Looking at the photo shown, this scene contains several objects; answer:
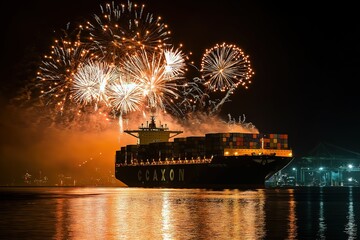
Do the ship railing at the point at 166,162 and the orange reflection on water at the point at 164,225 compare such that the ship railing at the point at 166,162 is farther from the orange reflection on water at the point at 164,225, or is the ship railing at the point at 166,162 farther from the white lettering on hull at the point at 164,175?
the orange reflection on water at the point at 164,225

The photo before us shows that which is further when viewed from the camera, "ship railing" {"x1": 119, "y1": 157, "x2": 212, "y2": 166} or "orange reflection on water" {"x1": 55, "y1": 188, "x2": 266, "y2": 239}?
"ship railing" {"x1": 119, "y1": 157, "x2": 212, "y2": 166}

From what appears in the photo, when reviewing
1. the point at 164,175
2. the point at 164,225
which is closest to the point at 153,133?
the point at 164,175

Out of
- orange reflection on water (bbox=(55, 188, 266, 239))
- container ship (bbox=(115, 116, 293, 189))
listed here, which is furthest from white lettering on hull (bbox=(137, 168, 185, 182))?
orange reflection on water (bbox=(55, 188, 266, 239))

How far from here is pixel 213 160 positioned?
12250 centimetres

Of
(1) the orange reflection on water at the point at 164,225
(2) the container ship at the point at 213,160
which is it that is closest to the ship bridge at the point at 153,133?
(2) the container ship at the point at 213,160

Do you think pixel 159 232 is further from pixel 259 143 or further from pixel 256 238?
pixel 259 143

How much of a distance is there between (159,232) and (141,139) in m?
127

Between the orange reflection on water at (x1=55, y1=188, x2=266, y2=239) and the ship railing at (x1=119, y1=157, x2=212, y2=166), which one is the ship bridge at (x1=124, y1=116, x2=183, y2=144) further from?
the orange reflection on water at (x1=55, y1=188, x2=266, y2=239)

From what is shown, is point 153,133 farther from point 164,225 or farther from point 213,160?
point 164,225

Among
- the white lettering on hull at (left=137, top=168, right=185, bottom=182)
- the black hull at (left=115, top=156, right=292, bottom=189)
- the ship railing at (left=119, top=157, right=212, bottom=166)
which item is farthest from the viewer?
the white lettering on hull at (left=137, top=168, right=185, bottom=182)

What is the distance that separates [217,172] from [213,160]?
11.3 feet

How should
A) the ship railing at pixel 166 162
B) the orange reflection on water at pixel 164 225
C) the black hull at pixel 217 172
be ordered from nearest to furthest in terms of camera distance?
the orange reflection on water at pixel 164 225 → the black hull at pixel 217 172 → the ship railing at pixel 166 162

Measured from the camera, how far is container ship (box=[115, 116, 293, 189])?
398 ft

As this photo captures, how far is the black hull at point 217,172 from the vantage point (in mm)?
120500
